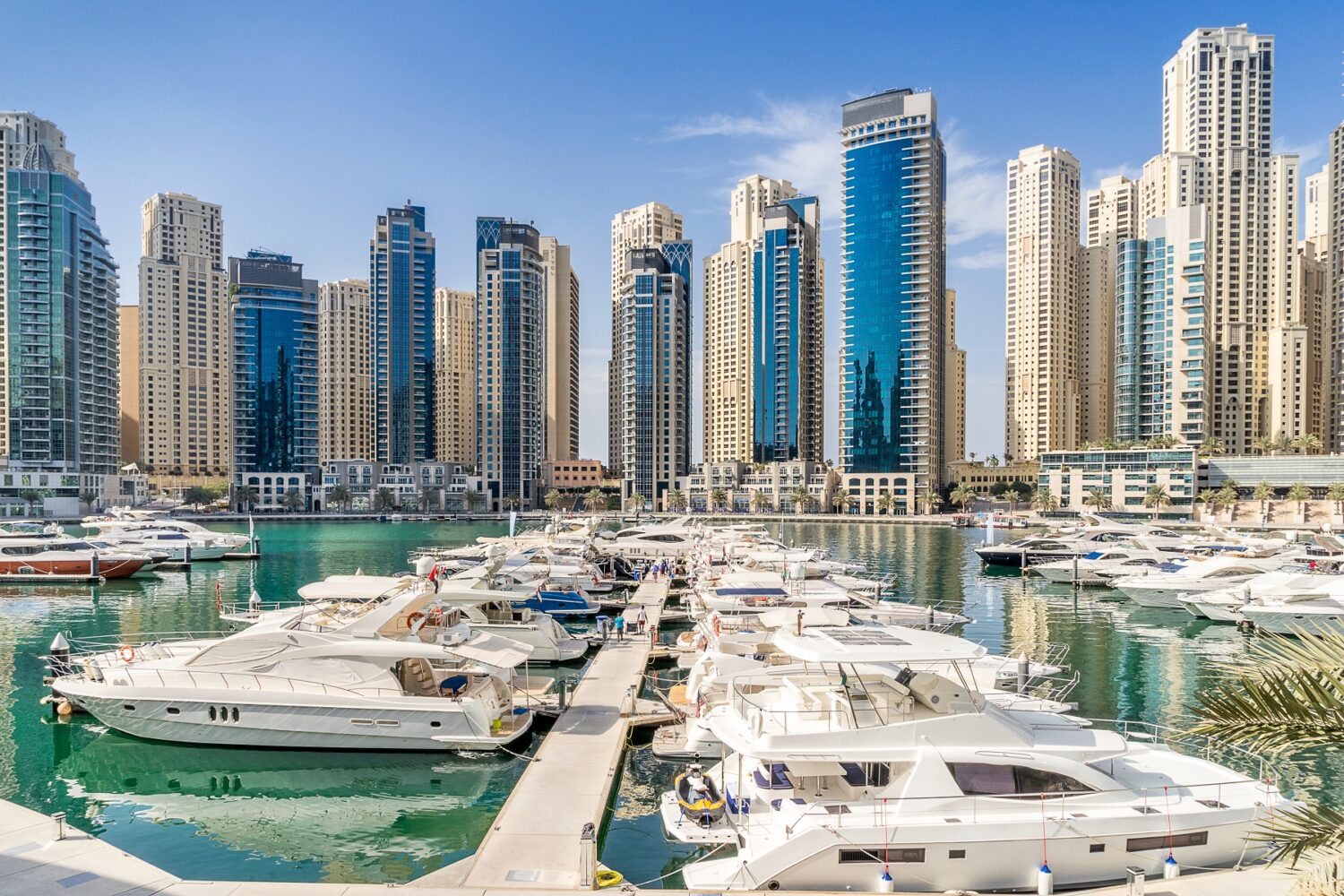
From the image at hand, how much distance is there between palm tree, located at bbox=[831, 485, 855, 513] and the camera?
530ft

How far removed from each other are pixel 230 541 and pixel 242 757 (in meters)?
59.9

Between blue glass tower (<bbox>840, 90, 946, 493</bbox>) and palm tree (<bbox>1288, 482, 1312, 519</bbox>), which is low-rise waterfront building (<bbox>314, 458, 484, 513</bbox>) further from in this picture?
palm tree (<bbox>1288, 482, 1312, 519</bbox>)

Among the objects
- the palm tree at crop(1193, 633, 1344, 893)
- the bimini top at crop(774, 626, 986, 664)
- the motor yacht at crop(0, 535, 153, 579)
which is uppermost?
the palm tree at crop(1193, 633, 1344, 893)

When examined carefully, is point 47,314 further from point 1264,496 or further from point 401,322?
point 1264,496

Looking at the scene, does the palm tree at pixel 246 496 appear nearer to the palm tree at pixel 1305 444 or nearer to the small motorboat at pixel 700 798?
the small motorboat at pixel 700 798

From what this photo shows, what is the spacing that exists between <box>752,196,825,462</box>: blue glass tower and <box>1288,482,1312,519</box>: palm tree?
84.2 metres

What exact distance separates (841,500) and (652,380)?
153 feet

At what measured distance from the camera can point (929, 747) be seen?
14.6 metres

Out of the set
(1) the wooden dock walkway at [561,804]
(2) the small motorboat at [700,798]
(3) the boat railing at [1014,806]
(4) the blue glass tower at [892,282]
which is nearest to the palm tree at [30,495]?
(4) the blue glass tower at [892,282]

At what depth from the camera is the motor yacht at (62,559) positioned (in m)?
56.0

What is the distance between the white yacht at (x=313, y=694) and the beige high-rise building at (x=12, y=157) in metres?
157

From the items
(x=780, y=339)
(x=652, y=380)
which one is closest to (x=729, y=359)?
(x=780, y=339)

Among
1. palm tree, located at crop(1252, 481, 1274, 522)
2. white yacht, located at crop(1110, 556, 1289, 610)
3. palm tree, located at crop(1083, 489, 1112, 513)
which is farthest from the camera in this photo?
palm tree, located at crop(1083, 489, 1112, 513)

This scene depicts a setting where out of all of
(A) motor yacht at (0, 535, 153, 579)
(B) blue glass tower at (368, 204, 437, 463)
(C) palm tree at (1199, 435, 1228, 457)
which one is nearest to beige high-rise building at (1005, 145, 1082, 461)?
(C) palm tree at (1199, 435, 1228, 457)
